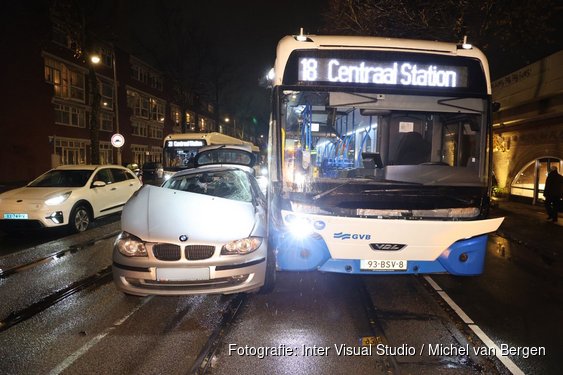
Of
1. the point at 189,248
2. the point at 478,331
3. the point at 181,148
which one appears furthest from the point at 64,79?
the point at 478,331

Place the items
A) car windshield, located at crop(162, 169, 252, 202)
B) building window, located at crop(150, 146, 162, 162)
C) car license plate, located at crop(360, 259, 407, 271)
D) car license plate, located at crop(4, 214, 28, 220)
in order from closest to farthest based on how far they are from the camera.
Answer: car license plate, located at crop(360, 259, 407, 271) < car windshield, located at crop(162, 169, 252, 202) < car license plate, located at crop(4, 214, 28, 220) < building window, located at crop(150, 146, 162, 162)

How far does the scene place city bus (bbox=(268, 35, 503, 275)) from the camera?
4.51 m

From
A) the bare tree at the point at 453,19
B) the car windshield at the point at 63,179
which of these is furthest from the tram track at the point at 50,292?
the bare tree at the point at 453,19

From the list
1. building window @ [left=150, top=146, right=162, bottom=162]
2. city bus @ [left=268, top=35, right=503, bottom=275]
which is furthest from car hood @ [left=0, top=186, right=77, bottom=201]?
building window @ [left=150, top=146, right=162, bottom=162]

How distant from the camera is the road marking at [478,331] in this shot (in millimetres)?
3414

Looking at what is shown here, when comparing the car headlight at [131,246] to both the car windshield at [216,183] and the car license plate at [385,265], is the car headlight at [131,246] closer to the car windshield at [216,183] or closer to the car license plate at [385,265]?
the car windshield at [216,183]

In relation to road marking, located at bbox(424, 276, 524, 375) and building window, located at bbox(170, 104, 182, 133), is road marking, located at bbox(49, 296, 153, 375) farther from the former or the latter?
building window, located at bbox(170, 104, 182, 133)

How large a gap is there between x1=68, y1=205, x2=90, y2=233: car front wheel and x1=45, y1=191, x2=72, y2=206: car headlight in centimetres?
36

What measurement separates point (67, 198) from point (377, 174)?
752 cm

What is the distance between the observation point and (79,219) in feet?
30.9

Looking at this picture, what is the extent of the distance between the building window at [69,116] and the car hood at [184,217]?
30.4m

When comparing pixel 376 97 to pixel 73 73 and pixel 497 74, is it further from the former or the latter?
pixel 73 73

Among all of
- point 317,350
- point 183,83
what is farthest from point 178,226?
point 183,83

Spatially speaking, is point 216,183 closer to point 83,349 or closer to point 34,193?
point 83,349
